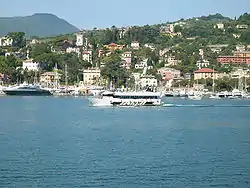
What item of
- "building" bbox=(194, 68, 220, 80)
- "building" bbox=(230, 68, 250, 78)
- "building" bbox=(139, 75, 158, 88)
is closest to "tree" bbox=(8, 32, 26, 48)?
"building" bbox=(139, 75, 158, 88)

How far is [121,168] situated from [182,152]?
318 centimetres

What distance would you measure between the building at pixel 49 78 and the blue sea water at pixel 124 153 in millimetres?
43512

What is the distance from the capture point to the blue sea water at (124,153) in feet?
47.3

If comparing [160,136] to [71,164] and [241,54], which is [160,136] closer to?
[71,164]

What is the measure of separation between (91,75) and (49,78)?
171 inches

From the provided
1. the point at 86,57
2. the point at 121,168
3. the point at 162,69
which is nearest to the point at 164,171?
the point at 121,168

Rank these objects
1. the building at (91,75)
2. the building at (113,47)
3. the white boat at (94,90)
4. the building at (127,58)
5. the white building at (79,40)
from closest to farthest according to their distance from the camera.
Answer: the white boat at (94,90), the building at (91,75), the building at (127,58), the building at (113,47), the white building at (79,40)

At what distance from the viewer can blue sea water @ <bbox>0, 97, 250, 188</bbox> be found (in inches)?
567

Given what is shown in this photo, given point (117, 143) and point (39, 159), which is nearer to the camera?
point (39, 159)

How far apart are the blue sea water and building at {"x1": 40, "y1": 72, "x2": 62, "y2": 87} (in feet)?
143

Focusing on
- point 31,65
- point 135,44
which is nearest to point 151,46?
point 135,44

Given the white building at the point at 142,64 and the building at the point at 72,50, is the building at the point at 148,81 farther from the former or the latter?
the building at the point at 72,50

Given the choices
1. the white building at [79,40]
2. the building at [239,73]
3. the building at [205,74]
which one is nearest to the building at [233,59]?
the building at [239,73]

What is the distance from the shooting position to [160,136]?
22.9m
